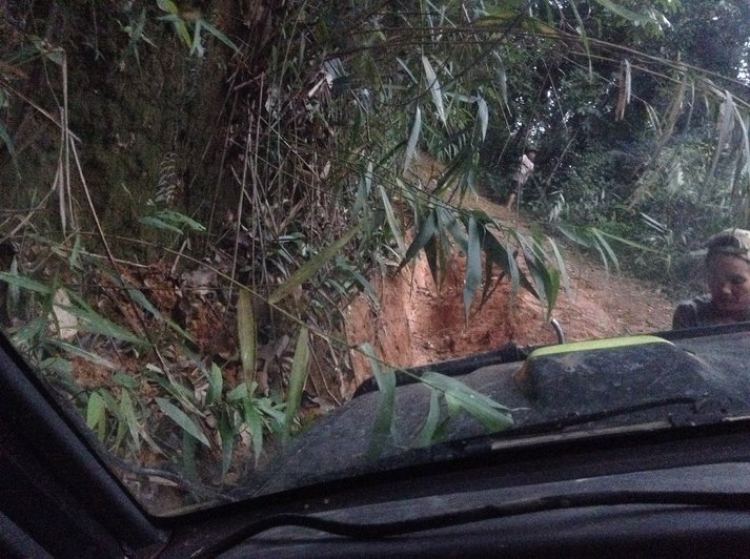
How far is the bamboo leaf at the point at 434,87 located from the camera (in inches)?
142

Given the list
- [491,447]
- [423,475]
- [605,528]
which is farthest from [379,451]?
[605,528]

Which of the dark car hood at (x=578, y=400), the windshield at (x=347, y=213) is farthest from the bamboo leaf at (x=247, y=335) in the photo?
the dark car hood at (x=578, y=400)

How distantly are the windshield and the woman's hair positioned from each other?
0.01 meters

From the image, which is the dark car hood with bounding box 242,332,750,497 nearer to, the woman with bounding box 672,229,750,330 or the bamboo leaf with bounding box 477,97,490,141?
the woman with bounding box 672,229,750,330

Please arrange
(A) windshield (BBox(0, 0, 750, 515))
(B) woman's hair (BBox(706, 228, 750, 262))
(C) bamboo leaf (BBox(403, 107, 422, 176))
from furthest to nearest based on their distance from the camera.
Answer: (C) bamboo leaf (BBox(403, 107, 422, 176)) < (B) woman's hair (BBox(706, 228, 750, 262)) < (A) windshield (BBox(0, 0, 750, 515))

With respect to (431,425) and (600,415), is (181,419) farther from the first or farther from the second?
(600,415)

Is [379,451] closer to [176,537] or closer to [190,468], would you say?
[176,537]

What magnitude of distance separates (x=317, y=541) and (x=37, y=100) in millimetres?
2332

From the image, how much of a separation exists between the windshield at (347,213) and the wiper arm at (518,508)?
40 centimetres

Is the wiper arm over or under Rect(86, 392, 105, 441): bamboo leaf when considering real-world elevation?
over

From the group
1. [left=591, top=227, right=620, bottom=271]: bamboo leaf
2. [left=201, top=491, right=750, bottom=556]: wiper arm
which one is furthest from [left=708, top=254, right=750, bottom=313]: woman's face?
[left=201, top=491, right=750, bottom=556]: wiper arm

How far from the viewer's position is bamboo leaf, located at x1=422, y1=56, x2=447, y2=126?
3605 millimetres

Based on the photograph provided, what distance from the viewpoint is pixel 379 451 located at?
2.05 meters

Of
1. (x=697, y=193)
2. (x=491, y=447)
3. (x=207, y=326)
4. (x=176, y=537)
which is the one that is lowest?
(x=207, y=326)
